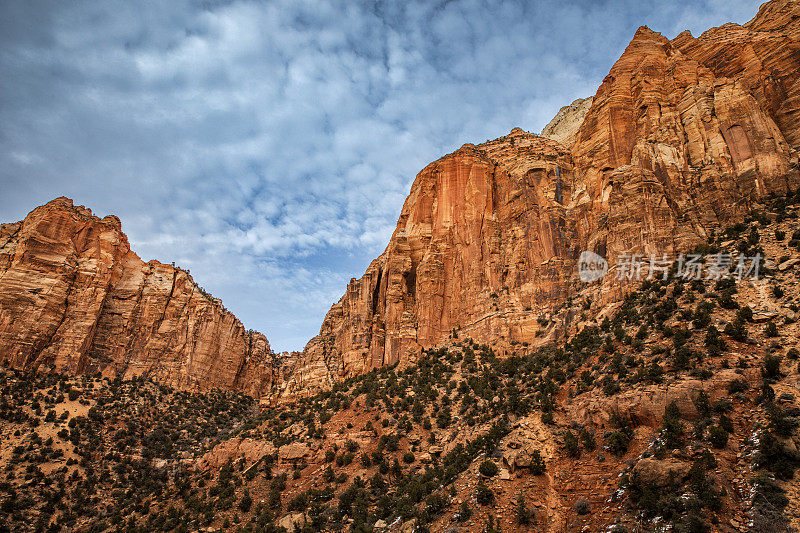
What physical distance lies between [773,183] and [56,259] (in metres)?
84.6

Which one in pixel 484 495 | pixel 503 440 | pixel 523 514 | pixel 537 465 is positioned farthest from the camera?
pixel 503 440

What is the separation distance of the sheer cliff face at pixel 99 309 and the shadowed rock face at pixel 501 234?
202 mm

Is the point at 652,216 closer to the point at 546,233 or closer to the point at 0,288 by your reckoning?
the point at 546,233

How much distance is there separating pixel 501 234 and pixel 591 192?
36.2 ft

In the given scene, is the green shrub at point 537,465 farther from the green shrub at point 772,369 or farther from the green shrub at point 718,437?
the green shrub at point 772,369

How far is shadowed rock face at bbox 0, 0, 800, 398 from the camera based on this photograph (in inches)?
1551

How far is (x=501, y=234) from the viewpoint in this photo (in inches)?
2158

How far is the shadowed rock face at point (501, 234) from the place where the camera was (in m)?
39.4

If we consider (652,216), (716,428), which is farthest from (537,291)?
(716,428)

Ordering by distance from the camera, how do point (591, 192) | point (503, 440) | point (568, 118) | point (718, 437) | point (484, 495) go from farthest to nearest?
point (568, 118), point (591, 192), point (503, 440), point (484, 495), point (718, 437)

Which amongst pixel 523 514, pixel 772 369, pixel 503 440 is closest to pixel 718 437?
pixel 772 369

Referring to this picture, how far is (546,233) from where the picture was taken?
50625 mm

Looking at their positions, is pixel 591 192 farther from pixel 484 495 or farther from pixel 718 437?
pixel 484 495

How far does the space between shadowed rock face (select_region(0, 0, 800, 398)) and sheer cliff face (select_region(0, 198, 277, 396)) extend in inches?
8.0
